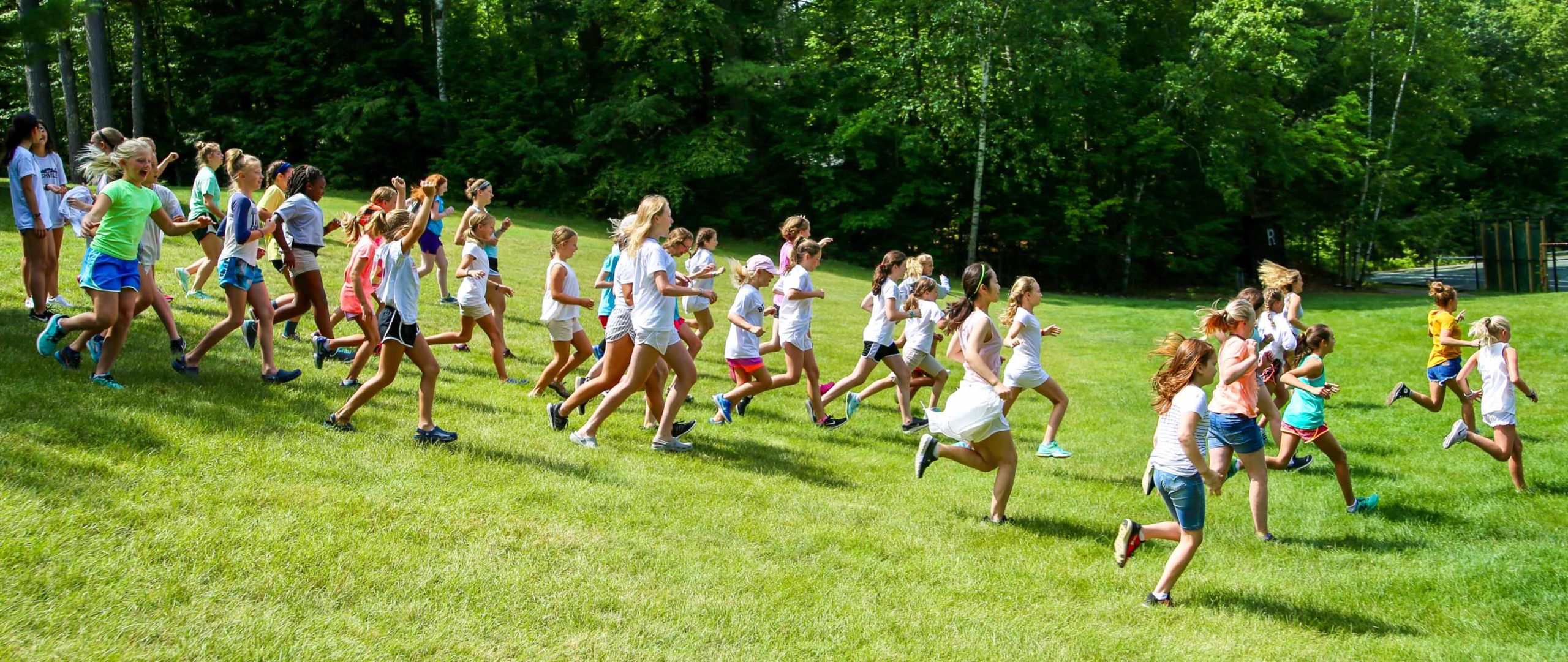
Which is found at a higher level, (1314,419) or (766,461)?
(1314,419)

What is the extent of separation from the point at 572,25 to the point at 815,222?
11.2 m

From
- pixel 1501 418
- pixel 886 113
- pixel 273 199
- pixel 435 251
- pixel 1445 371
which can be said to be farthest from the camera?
pixel 886 113

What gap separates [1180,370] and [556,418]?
459cm

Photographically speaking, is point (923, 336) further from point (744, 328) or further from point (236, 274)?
point (236, 274)

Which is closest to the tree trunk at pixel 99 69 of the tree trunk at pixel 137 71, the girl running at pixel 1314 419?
the tree trunk at pixel 137 71

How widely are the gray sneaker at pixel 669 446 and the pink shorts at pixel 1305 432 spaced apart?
444 centimetres

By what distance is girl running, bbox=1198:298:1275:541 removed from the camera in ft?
23.6

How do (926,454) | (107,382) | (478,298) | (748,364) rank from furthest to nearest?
(478,298) → (748,364) → (107,382) → (926,454)

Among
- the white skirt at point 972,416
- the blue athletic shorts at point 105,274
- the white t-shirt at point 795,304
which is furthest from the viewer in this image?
the white t-shirt at point 795,304

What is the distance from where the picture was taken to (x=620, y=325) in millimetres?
8266

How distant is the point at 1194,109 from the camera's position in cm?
3328

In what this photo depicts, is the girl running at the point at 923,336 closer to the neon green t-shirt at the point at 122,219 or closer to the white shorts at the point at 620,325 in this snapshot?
the white shorts at the point at 620,325

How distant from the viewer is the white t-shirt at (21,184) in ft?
30.2

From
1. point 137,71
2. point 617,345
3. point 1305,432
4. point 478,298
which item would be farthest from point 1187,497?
point 137,71
